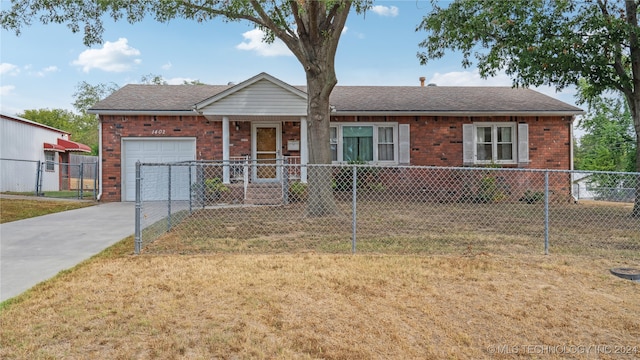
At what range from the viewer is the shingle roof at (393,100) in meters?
14.0

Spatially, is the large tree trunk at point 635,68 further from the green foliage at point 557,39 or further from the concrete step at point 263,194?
the concrete step at point 263,194

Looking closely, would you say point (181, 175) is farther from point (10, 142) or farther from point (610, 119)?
point (610, 119)

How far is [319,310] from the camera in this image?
353 centimetres

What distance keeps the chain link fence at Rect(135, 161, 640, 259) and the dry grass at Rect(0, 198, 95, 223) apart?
2394 mm

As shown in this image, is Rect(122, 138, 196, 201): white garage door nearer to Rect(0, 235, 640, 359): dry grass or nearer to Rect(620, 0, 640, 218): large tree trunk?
Rect(0, 235, 640, 359): dry grass

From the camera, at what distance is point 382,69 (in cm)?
1856

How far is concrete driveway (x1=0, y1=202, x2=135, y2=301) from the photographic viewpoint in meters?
4.80

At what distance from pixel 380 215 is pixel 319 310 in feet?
22.0

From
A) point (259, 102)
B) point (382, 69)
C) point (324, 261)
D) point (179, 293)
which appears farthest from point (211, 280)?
point (382, 69)

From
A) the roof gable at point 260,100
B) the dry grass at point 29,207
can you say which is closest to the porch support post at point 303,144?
the roof gable at point 260,100

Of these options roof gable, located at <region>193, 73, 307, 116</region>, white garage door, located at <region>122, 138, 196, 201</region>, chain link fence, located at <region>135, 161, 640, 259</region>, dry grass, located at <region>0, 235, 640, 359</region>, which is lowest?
dry grass, located at <region>0, 235, 640, 359</region>

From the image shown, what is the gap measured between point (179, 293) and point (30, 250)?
3.71 m

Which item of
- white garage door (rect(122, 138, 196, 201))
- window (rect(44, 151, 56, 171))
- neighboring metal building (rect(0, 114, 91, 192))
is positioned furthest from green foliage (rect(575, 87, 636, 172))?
window (rect(44, 151, 56, 171))

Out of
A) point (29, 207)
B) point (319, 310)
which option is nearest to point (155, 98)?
point (29, 207)
